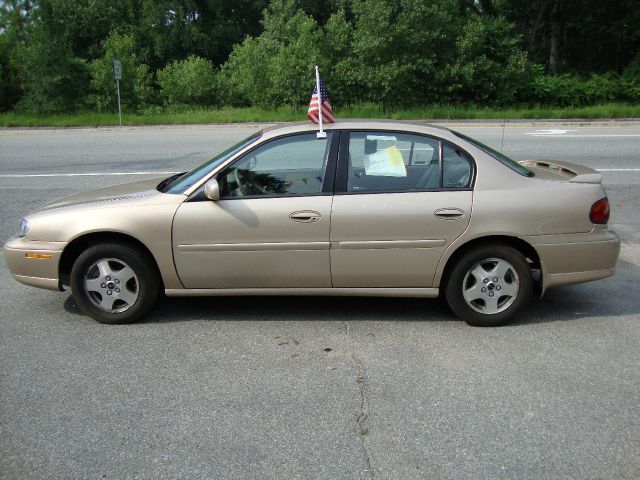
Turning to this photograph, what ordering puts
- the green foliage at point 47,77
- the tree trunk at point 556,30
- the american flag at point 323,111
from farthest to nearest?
the tree trunk at point 556,30 → the green foliage at point 47,77 → the american flag at point 323,111

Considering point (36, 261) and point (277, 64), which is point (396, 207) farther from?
point (277, 64)

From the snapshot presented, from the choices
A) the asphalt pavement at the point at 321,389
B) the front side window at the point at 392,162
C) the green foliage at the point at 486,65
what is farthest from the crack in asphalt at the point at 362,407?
the green foliage at the point at 486,65

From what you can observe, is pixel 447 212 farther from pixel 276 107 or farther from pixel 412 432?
pixel 276 107

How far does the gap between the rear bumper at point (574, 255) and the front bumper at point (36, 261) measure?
3514mm

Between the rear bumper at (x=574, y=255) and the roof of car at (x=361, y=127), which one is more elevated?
the roof of car at (x=361, y=127)

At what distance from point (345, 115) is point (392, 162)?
62.5ft

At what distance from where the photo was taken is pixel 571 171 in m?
5.27

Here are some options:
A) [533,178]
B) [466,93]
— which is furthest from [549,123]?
[533,178]

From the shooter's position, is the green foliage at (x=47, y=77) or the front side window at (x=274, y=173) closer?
the front side window at (x=274, y=173)

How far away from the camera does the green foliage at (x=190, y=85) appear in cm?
2847

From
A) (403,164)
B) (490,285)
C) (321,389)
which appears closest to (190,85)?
(403,164)

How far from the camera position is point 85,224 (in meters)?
4.87

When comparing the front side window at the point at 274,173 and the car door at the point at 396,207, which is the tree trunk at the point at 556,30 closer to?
Result: the car door at the point at 396,207

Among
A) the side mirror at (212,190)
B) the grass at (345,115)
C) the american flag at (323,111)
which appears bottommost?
the side mirror at (212,190)
